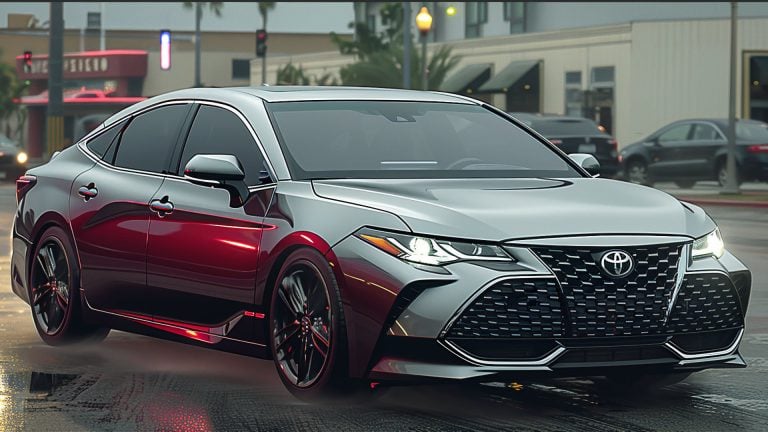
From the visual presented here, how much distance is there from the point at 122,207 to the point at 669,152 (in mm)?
27205

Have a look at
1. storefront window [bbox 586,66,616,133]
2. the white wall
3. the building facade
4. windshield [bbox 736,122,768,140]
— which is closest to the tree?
the building facade

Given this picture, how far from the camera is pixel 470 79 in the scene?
60.1 meters

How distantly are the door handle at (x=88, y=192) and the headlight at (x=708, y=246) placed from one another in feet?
11.6

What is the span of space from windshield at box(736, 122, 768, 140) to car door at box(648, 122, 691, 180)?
1.21 meters

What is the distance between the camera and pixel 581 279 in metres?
6.95

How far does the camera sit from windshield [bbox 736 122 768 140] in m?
33.7

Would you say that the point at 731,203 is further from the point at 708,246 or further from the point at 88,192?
the point at 708,246

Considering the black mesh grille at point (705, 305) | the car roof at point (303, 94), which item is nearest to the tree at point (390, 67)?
the car roof at point (303, 94)

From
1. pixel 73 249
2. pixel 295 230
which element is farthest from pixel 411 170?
pixel 73 249

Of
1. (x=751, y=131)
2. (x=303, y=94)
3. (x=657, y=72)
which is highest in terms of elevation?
(x=657, y=72)

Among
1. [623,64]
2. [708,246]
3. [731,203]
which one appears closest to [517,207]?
[708,246]

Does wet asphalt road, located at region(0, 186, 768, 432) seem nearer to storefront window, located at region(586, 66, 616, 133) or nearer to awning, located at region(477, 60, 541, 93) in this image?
storefront window, located at region(586, 66, 616, 133)

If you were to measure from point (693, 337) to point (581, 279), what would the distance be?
71 centimetres

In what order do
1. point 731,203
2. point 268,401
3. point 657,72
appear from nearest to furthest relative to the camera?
point 268,401, point 731,203, point 657,72
